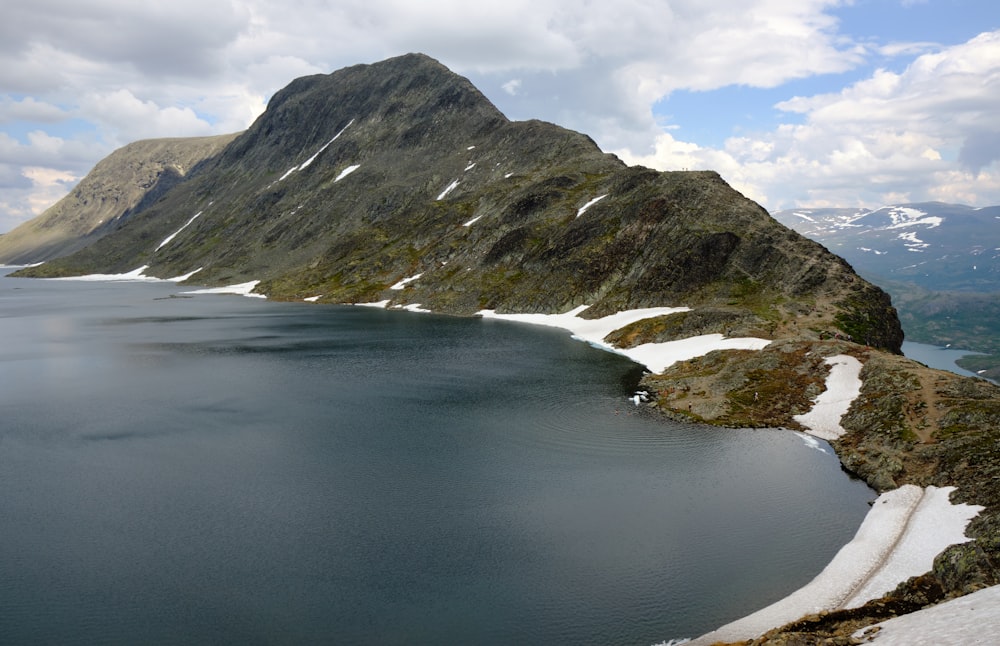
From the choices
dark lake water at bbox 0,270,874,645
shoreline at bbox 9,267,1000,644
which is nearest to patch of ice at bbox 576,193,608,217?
dark lake water at bbox 0,270,874,645

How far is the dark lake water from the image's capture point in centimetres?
2438

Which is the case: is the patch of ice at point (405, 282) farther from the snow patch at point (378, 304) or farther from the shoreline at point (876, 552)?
the shoreline at point (876, 552)

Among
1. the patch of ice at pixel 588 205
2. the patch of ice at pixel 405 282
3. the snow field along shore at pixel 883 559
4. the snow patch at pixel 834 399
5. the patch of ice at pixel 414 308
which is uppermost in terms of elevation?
the patch of ice at pixel 588 205

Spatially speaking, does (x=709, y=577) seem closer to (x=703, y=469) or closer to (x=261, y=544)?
(x=703, y=469)

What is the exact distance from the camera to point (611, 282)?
119 metres

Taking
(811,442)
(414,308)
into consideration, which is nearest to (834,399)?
(811,442)

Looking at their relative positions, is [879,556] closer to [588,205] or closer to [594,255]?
[594,255]

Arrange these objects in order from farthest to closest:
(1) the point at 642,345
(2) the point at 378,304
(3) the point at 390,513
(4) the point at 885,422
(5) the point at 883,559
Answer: (2) the point at 378,304 < (1) the point at 642,345 < (4) the point at 885,422 < (3) the point at 390,513 < (5) the point at 883,559

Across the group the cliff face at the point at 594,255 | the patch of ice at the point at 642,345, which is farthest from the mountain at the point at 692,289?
the patch of ice at the point at 642,345

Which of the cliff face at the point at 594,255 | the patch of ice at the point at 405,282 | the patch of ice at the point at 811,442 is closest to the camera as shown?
the patch of ice at the point at 811,442

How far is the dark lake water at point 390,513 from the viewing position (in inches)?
960

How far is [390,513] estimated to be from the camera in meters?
33.8

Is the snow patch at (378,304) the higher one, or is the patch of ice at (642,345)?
the snow patch at (378,304)

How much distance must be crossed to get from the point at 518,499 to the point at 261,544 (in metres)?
14.7
